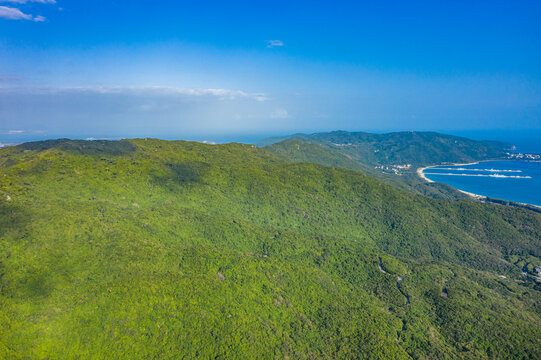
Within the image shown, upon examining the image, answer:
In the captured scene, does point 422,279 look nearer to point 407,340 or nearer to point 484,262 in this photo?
point 407,340

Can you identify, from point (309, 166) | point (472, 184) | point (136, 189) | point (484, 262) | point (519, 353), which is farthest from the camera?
point (472, 184)

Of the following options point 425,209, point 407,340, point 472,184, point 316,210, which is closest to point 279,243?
point 316,210

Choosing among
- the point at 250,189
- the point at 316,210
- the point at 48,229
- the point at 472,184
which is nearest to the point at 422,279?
the point at 316,210

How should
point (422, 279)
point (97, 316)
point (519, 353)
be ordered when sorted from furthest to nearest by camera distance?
point (422, 279) < point (519, 353) < point (97, 316)

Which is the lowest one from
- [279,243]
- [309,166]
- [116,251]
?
[279,243]

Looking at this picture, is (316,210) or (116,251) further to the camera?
(316,210)

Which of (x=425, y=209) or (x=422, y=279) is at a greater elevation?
(x=425, y=209)

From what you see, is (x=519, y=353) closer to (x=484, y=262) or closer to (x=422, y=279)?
(x=422, y=279)
